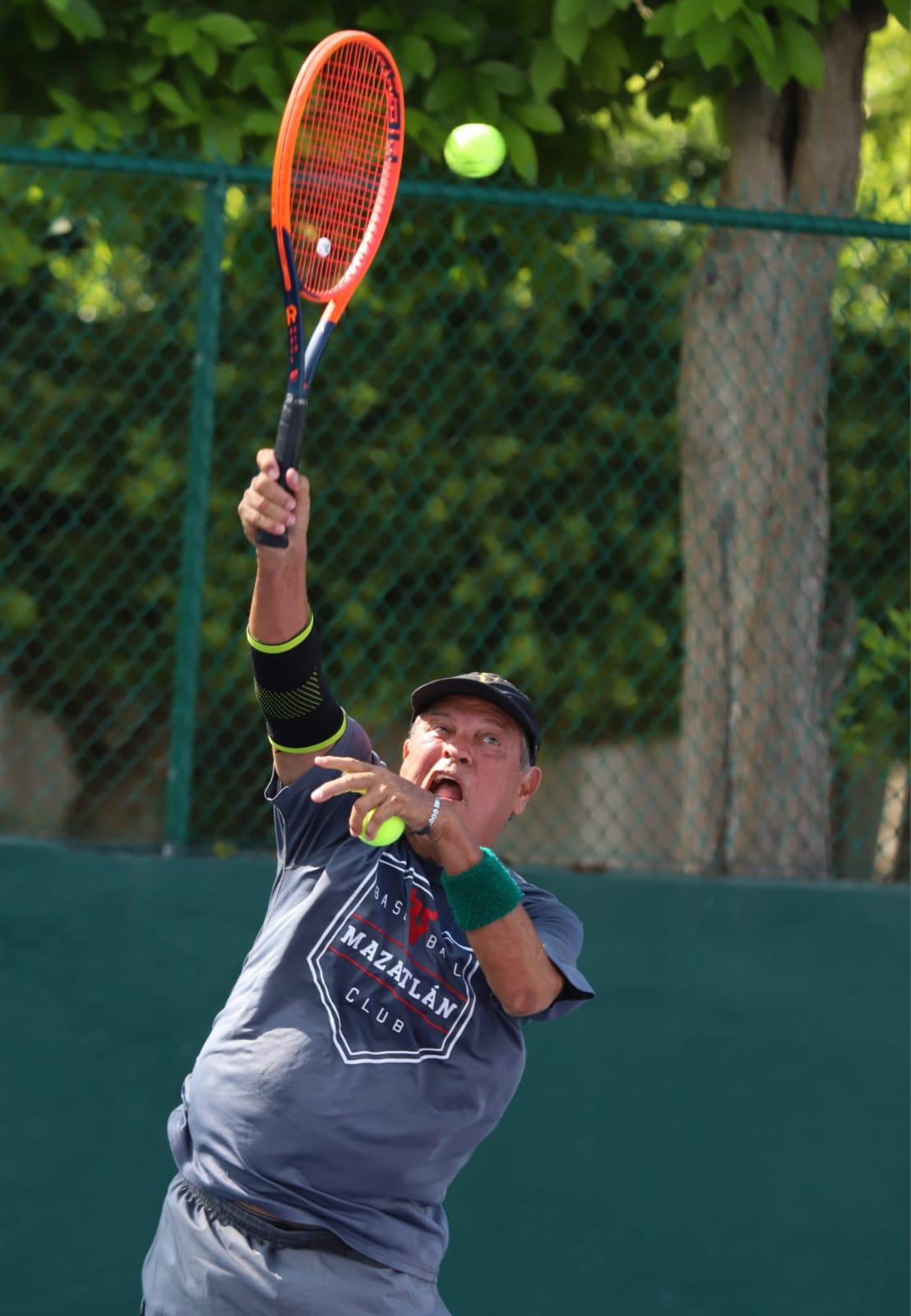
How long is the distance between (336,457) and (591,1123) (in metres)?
2.52

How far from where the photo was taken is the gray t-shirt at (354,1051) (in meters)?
2.46

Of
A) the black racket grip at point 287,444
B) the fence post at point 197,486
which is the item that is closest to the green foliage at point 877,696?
the fence post at point 197,486

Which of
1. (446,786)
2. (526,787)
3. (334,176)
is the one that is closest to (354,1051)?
(446,786)

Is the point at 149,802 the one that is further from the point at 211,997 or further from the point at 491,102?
the point at 491,102

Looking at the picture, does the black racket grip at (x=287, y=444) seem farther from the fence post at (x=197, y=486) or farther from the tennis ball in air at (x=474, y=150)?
the fence post at (x=197, y=486)

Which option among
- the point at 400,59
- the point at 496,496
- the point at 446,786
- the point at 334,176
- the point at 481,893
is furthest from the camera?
the point at 496,496

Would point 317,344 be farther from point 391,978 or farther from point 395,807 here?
point 391,978

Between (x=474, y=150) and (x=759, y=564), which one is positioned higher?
(x=474, y=150)

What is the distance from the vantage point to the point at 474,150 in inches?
143

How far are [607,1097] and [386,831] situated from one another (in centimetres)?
218

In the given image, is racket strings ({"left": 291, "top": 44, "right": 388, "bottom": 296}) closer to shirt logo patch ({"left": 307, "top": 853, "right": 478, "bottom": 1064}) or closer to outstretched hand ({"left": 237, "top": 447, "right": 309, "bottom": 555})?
outstretched hand ({"left": 237, "top": 447, "right": 309, "bottom": 555})

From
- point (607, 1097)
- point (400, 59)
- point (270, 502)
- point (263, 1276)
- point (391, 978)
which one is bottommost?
point (607, 1097)

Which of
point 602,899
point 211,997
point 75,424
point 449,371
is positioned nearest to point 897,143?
point 449,371

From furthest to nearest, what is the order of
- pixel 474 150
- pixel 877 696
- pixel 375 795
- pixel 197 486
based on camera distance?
pixel 877 696 → pixel 197 486 → pixel 474 150 → pixel 375 795
